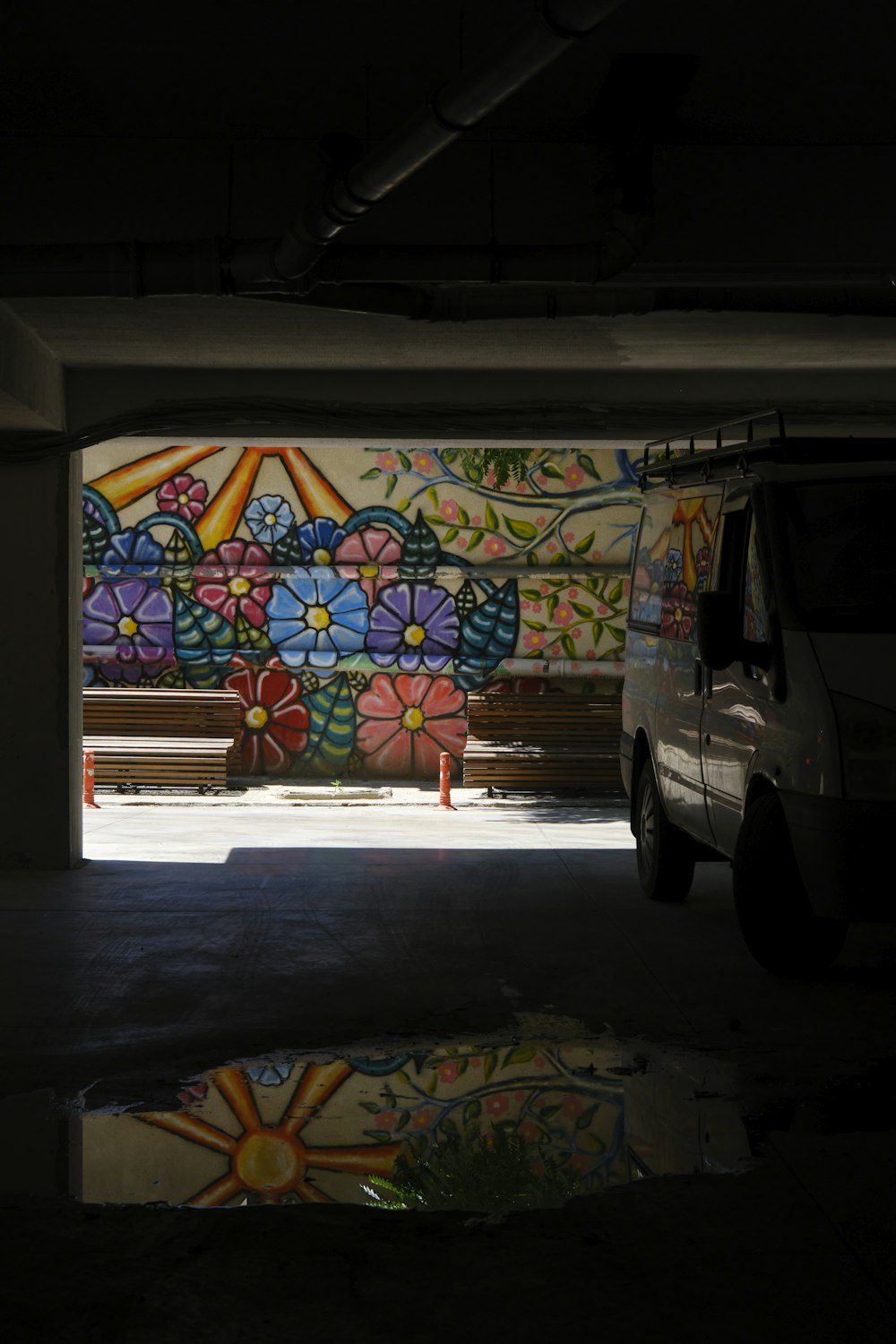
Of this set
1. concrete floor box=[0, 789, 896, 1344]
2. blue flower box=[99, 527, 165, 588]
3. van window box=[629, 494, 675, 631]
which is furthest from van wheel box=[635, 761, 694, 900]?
blue flower box=[99, 527, 165, 588]

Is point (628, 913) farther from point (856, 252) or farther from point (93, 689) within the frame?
point (93, 689)

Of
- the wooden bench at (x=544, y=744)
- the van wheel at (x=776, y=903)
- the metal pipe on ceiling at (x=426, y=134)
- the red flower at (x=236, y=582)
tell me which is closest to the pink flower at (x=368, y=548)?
the red flower at (x=236, y=582)

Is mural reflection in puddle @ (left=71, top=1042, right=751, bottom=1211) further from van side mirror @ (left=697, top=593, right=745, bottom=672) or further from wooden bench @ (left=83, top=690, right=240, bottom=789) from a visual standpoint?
wooden bench @ (left=83, top=690, right=240, bottom=789)

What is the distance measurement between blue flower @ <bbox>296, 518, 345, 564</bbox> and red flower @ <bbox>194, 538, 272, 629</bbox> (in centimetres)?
61

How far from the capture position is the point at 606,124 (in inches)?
292

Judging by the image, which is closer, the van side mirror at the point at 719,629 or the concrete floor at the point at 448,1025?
the concrete floor at the point at 448,1025

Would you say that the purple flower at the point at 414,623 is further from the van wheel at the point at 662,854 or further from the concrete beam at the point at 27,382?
the van wheel at the point at 662,854

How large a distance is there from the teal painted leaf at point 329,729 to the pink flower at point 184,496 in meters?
3.29

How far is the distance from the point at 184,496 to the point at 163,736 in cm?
370

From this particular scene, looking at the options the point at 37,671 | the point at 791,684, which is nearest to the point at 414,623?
the point at 37,671

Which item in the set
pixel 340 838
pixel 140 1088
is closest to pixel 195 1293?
pixel 140 1088

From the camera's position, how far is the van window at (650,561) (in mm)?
10070

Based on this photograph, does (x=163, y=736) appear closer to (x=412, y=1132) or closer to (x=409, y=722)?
(x=409, y=722)

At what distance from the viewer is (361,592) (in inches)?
856
